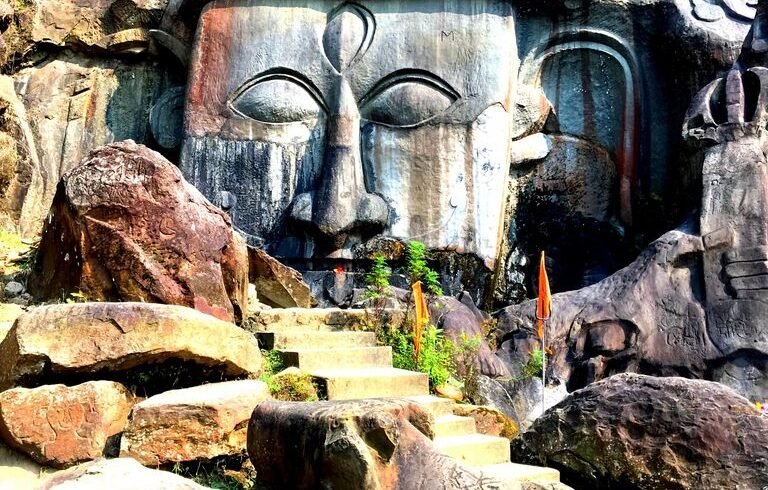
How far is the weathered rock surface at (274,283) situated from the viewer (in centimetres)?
648

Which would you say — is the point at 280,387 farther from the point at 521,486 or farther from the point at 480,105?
the point at 480,105

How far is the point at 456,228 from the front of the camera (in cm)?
845

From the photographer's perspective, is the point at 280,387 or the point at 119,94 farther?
the point at 119,94

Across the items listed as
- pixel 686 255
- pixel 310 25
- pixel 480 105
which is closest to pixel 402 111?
pixel 480 105

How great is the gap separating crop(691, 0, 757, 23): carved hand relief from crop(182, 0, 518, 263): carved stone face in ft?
6.27

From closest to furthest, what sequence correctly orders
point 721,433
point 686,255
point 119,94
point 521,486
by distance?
point 521,486 < point 721,433 < point 686,255 < point 119,94

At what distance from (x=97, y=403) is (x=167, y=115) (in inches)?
237

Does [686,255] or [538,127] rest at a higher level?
[538,127]

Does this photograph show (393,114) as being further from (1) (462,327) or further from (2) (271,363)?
(2) (271,363)

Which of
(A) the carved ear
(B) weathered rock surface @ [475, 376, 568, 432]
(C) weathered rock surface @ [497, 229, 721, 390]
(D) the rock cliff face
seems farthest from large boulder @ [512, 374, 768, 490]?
(A) the carved ear

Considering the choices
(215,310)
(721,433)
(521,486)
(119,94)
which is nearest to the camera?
(521,486)

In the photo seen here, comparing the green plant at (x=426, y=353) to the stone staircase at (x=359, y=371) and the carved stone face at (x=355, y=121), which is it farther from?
the carved stone face at (x=355, y=121)

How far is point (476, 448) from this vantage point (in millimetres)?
4578

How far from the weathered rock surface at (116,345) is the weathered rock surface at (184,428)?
270 mm
